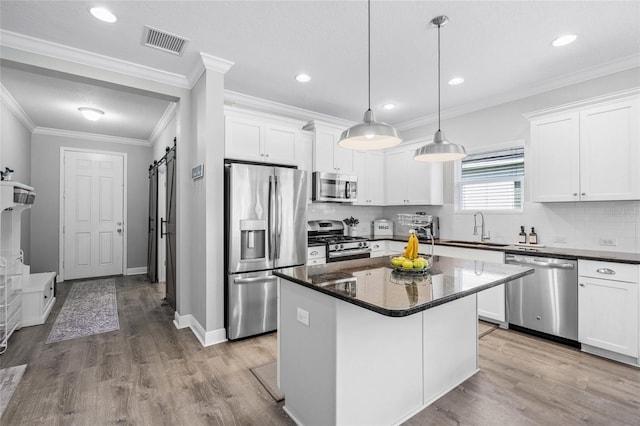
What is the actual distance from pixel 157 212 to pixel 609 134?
6.29 m

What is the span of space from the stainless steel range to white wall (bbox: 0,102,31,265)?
4152 millimetres

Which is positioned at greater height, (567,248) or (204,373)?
(567,248)

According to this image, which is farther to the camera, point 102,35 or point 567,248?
point 567,248

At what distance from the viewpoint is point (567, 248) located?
3482 mm

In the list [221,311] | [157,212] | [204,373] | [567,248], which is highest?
[157,212]

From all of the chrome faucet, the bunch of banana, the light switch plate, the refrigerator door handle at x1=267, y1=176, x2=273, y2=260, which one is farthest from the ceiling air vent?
the light switch plate

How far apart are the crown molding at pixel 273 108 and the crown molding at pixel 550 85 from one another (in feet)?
4.93

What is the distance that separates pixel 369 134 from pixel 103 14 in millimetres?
2251

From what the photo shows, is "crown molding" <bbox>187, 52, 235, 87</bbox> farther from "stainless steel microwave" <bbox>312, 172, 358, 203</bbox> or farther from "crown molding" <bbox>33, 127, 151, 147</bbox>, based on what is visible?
"crown molding" <bbox>33, 127, 151, 147</bbox>

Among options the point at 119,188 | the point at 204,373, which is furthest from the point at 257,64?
the point at 119,188

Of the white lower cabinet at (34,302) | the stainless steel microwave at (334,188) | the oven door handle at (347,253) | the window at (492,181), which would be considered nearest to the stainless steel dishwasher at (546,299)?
the window at (492,181)

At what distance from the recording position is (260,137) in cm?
378

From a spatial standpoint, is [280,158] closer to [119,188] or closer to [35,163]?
[119,188]

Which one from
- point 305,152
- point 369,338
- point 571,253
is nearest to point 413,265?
point 369,338
